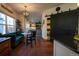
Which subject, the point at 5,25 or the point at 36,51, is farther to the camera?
the point at 5,25

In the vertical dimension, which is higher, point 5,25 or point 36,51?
point 5,25

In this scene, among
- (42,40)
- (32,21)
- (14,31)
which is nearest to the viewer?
(32,21)

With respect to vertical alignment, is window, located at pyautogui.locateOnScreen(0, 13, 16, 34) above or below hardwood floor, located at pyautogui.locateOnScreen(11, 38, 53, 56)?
above

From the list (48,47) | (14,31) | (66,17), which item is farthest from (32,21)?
(14,31)

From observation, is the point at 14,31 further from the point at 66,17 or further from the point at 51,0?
the point at 51,0

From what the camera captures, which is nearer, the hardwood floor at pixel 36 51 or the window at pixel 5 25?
the hardwood floor at pixel 36 51

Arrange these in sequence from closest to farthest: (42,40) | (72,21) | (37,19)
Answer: (72,21)
(37,19)
(42,40)

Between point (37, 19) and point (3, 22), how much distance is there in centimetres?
135

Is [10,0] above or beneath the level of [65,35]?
above

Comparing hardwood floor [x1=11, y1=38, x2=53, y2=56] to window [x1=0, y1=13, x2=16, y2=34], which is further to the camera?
window [x1=0, y1=13, x2=16, y2=34]

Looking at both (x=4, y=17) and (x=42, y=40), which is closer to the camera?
(x=4, y=17)

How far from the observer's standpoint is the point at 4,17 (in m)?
4.07

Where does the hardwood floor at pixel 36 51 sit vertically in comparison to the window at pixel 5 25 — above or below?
below

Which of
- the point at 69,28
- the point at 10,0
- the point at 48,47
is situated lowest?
the point at 48,47
